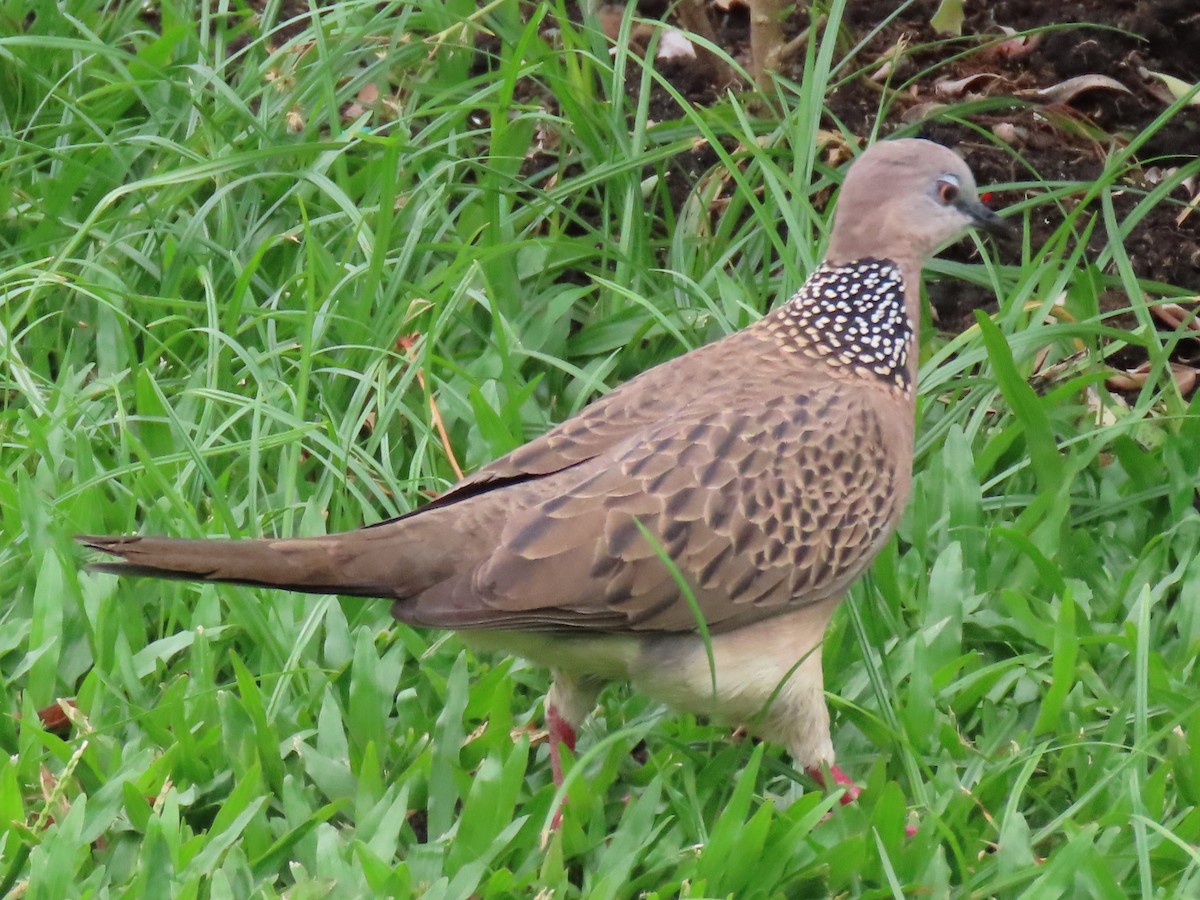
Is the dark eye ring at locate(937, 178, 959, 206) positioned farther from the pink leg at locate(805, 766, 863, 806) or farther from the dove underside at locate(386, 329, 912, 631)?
the pink leg at locate(805, 766, 863, 806)

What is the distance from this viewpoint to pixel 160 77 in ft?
17.5

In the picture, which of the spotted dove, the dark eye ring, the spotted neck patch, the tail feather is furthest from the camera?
the dark eye ring

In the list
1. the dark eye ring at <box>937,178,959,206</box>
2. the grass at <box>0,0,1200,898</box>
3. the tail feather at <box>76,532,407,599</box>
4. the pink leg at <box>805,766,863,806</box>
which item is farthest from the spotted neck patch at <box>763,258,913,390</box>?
the tail feather at <box>76,532,407,599</box>

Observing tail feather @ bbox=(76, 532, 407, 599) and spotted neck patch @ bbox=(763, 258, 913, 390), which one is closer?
tail feather @ bbox=(76, 532, 407, 599)

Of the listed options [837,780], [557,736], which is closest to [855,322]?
[837,780]

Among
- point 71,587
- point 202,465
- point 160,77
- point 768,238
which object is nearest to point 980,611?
point 768,238

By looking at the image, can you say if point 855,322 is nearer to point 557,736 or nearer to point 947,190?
point 947,190

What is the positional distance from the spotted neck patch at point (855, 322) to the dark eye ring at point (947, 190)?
202 millimetres

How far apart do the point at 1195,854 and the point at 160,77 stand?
379 centimetres

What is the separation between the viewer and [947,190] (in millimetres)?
4023

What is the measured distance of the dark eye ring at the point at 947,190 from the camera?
13.2 ft

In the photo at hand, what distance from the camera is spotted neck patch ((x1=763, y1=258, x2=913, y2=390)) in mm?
3889

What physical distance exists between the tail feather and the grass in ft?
1.43

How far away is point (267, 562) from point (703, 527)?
2.94 feet
